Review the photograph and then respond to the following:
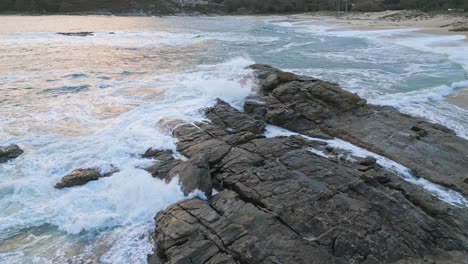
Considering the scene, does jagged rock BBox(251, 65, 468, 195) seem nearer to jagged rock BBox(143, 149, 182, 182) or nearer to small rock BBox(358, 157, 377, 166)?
small rock BBox(358, 157, 377, 166)

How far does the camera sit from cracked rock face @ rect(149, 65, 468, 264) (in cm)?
738

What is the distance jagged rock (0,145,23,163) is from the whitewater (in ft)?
0.96

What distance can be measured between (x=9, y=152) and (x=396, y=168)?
37.6 ft

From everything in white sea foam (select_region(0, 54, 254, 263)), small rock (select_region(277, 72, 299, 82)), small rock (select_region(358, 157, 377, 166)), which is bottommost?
white sea foam (select_region(0, 54, 254, 263))

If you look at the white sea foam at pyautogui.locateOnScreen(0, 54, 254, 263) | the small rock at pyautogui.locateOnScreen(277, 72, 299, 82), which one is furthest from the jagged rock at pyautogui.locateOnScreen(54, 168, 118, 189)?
the small rock at pyautogui.locateOnScreen(277, 72, 299, 82)

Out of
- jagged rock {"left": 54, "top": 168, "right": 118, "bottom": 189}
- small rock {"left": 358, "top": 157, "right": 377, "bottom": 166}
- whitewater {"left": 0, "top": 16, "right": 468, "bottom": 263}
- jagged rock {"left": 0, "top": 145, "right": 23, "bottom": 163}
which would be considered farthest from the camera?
jagged rock {"left": 0, "top": 145, "right": 23, "bottom": 163}

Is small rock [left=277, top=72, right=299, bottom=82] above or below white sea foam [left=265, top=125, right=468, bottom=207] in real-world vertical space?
above

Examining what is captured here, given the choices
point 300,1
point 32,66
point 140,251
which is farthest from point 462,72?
point 300,1

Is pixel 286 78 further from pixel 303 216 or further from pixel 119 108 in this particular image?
pixel 303 216

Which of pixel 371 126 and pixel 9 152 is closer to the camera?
pixel 9 152

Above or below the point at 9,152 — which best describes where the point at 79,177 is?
below

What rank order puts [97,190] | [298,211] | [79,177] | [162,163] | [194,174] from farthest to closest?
[162,163] < [79,177] < [97,190] < [194,174] < [298,211]

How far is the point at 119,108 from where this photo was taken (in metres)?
17.4

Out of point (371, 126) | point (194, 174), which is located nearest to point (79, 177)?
point (194, 174)
